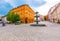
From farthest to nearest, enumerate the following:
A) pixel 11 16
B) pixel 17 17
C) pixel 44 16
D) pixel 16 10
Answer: pixel 44 16, pixel 16 10, pixel 11 16, pixel 17 17

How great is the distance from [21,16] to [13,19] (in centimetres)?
434

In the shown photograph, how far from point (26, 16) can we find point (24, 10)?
98.8 inches

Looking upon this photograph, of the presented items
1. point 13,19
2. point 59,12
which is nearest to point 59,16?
point 59,12

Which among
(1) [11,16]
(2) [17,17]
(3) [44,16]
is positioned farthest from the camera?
(3) [44,16]

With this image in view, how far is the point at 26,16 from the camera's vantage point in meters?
48.6

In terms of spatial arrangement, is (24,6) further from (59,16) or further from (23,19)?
(59,16)

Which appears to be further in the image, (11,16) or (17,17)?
(11,16)

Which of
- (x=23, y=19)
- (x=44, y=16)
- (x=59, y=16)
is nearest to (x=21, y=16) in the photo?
(x=23, y=19)

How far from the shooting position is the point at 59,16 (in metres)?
46.3

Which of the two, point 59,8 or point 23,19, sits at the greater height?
point 59,8

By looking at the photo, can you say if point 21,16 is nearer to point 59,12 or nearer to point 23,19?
point 23,19

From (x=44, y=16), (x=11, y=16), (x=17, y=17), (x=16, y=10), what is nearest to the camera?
(x=17, y=17)

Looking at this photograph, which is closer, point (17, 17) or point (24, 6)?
point (17, 17)

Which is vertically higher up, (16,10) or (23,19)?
(16,10)
